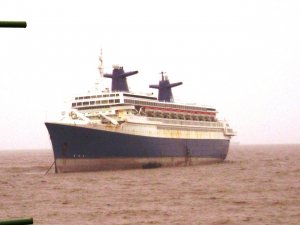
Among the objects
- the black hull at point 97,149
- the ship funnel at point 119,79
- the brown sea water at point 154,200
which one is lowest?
the brown sea water at point 154,200

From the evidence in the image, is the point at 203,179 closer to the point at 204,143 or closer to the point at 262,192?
the point at 262,192

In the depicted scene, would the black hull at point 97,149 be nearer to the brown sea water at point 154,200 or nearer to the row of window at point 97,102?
the brown sea water at point 154,200

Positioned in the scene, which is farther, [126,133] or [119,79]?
[119,79]

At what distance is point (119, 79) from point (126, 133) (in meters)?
12.0

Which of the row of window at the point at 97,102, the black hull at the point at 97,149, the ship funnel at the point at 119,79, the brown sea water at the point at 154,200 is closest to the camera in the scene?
the brown sea water at the point at 154,200

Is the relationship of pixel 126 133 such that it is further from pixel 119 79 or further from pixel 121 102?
pixel 119 79

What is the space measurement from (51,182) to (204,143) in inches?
1098

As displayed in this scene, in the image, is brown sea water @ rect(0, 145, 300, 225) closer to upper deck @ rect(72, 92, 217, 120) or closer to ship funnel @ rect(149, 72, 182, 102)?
upper deck @ rect(72, 92, 217, 120)

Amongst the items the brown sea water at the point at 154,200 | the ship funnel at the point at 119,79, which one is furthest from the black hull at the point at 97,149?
the ship funnel at the point at 119,79

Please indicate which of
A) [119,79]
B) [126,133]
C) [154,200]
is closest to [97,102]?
[119,79]

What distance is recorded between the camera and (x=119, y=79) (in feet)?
187

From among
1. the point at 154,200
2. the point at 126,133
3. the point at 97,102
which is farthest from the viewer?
the point at 97,102

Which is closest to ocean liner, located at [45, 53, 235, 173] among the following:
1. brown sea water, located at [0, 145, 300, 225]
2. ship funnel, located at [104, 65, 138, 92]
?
ship funnel, located at [104, 65, 138, 92]

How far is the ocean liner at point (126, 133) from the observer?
44.6m
